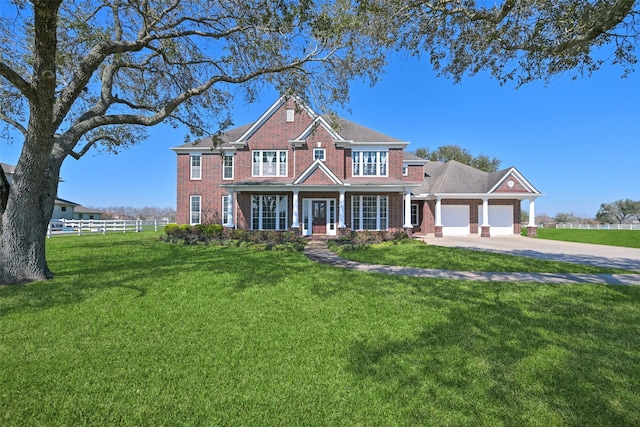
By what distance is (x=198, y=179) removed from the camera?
21.3 m

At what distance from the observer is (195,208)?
21.4m

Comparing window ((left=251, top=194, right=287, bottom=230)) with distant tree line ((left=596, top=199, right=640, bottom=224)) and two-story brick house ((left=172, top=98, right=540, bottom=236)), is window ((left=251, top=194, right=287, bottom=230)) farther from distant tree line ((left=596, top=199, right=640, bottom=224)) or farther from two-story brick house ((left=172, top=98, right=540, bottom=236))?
distant tree line ((left=596, top=199, right=640, bottom=224))

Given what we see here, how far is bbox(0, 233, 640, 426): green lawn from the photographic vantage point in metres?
2.78

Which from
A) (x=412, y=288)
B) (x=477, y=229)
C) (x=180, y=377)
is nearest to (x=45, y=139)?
(x=180, y=377)

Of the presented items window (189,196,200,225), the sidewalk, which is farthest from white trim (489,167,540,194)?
window (189,196,200,225)

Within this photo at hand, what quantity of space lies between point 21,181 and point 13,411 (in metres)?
6.56

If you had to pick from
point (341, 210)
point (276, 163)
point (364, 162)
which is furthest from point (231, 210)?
point (364, 162)

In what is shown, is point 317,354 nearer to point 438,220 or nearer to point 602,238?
point 438,220

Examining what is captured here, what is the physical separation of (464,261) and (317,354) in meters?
7.89

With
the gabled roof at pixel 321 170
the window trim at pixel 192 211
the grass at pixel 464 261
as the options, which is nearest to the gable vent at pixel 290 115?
the gabled roof at pixel 321 170

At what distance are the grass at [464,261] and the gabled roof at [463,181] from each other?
11.5m

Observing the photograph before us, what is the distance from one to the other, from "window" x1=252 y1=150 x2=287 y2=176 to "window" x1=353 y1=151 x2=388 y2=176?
4.82m

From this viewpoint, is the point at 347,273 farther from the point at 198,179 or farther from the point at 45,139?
the point at 198,179

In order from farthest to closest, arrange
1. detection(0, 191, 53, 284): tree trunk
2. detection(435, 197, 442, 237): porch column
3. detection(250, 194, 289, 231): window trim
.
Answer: detection(435, 197, 442, 237): porch column, detection(250, 194, 289, 231): window trim, detection(0, 191, 53, 284): tree trunk
